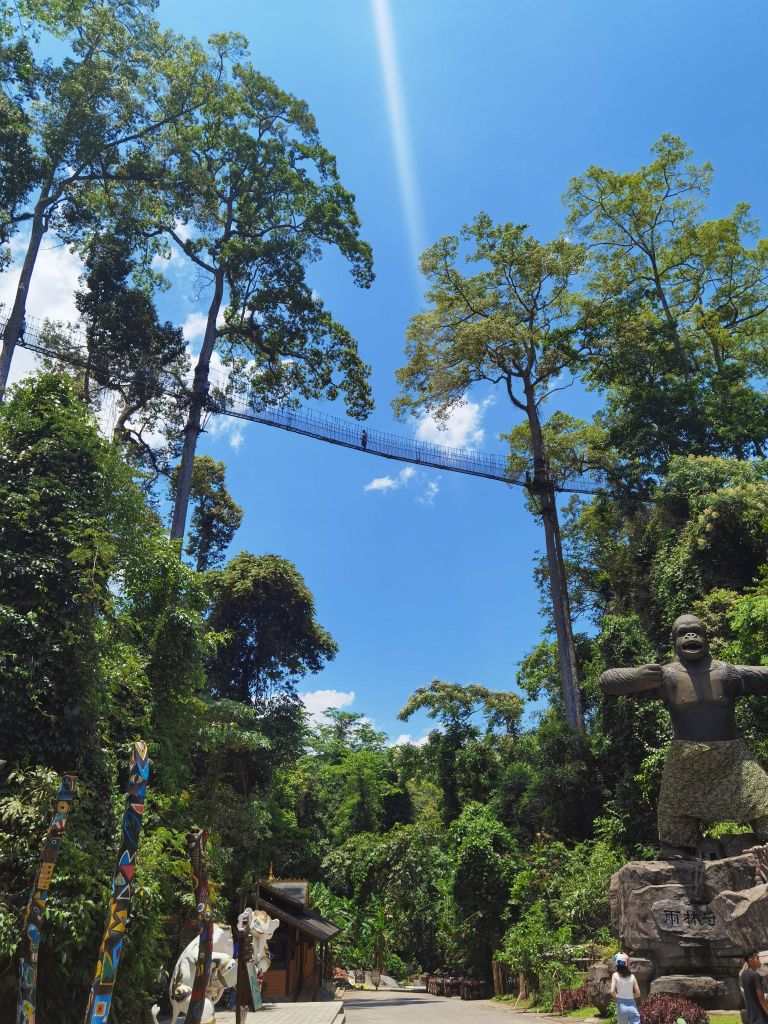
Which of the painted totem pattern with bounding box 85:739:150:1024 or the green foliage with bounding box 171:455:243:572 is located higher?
the green foliage with bounding box 171:455:243:572

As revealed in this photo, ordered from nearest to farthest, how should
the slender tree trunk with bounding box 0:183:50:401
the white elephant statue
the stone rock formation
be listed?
the white elephant statue, the stone rock formation, the slender tree trunk with bounding box 0:183:50:401

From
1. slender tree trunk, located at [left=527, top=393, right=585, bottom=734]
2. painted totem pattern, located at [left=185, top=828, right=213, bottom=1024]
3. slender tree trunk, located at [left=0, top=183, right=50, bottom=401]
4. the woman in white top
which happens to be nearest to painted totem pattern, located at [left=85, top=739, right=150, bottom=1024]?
painted totem pattern, located at [left=185, top=828, right=213, bottom=1024]

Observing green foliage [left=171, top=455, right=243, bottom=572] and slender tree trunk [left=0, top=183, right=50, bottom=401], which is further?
green foliage [left=171, top=455, right=243, bottom=572]

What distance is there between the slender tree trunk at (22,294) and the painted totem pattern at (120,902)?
38.8ft

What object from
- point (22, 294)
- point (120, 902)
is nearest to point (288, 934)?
point (120, 902)

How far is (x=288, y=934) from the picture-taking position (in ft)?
59.2

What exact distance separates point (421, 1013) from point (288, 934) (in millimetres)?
4058

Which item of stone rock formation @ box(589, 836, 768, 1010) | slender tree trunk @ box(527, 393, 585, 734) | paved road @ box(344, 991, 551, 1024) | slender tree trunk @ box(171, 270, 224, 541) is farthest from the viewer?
slender tree trunk @ box(527, 393, 585, 734)

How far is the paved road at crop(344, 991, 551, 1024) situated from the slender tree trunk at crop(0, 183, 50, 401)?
14929mm

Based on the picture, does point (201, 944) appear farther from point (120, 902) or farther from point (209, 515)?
point (209, 515)

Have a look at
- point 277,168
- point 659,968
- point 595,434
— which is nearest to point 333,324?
point 277,168

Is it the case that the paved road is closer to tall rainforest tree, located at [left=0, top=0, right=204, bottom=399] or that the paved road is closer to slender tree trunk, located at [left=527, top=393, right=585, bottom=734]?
slender tree trunk, located at [left=527, top=393, right=585, bottom=734]

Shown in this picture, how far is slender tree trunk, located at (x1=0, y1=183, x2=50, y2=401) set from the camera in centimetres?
1666

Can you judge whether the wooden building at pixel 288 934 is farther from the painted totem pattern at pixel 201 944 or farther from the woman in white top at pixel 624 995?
the woman in white top at pixel 624 995
